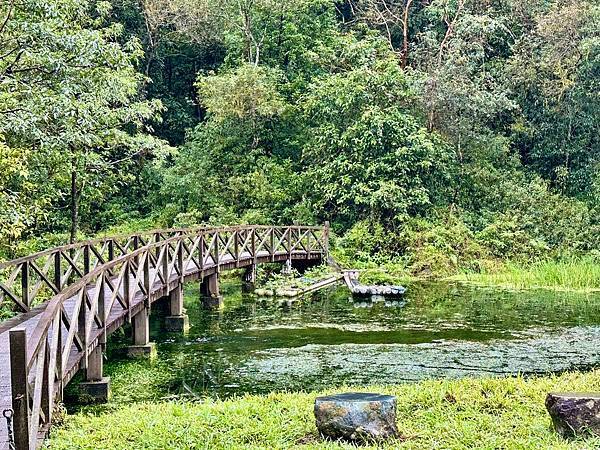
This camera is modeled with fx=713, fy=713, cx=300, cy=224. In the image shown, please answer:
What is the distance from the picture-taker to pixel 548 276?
1745cm

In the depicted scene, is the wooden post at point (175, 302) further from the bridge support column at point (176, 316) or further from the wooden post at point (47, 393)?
the wooden post at point (47, 393)

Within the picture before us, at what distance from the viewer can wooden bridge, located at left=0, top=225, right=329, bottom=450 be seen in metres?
4.47

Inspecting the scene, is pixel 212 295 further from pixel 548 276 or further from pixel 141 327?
pixel 548 276

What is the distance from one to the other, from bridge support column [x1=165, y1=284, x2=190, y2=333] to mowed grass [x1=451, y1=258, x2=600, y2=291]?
849cm

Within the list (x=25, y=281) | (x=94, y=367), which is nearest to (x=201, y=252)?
(x=25, y=281)

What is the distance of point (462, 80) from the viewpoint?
850 inches

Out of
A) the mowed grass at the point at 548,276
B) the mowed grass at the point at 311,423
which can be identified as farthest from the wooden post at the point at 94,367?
the mowed grass at the point at 548,276

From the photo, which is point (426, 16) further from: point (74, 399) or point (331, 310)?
point (74, 399)

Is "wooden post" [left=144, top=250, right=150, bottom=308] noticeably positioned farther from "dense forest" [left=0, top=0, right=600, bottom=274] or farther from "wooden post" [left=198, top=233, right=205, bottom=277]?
"dense forest" [left=0, top=0, right=600, bottom=274]

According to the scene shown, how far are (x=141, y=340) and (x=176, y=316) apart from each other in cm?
216

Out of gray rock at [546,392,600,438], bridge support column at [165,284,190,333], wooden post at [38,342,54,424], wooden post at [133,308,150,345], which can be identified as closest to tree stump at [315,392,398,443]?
gray rock at [546,392,600,438]

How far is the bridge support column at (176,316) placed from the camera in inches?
488

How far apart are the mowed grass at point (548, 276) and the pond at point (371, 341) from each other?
107 cm

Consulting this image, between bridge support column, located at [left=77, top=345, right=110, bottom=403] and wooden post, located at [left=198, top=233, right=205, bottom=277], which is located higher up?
wooden post, located at [left=198, top=233, right=205, bottom=277]
